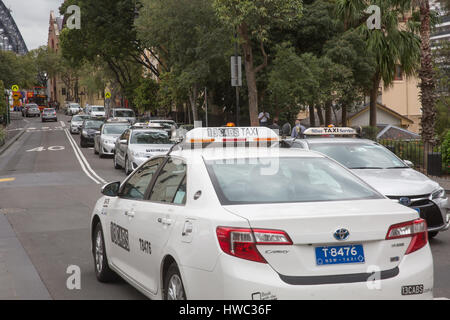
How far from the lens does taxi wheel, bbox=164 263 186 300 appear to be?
15.6ft

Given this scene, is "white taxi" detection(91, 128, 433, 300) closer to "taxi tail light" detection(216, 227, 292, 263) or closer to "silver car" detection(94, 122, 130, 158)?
"taxi tail light" detection(216, 227, 292, 263)

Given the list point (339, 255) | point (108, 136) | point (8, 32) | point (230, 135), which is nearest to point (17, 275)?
point (230, 135)

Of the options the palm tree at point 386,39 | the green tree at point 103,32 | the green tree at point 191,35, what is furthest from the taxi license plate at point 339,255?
the green tree at point 103,32

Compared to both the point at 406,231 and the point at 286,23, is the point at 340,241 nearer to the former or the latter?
the point at 406,231

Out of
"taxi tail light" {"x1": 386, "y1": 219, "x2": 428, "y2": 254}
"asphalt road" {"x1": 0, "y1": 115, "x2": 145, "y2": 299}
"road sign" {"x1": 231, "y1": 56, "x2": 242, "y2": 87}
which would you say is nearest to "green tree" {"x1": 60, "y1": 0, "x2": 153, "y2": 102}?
"road sign" {"x1": 231, "y1": 56, "x2": 242, "y2": 87}

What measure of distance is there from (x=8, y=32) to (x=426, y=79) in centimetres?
17471

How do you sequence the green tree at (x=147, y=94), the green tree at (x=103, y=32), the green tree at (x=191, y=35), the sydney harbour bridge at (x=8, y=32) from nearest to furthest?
the green tree at (x=191, y=35)
the green tree at (x=103, y=32)
the green tree at (x=147, y=94)
the sydney harbour bridge at (x=8, y=32)

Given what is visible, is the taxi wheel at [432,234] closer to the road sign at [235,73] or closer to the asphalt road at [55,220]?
the asphalt road at [55,220]

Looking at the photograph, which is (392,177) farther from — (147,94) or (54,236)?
(147,94)

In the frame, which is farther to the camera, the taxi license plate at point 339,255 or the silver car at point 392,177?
the silver car at point 392,177

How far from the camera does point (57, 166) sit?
24703 millimetres

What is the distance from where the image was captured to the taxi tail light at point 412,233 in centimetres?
455

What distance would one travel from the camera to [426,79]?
66.0 feet
